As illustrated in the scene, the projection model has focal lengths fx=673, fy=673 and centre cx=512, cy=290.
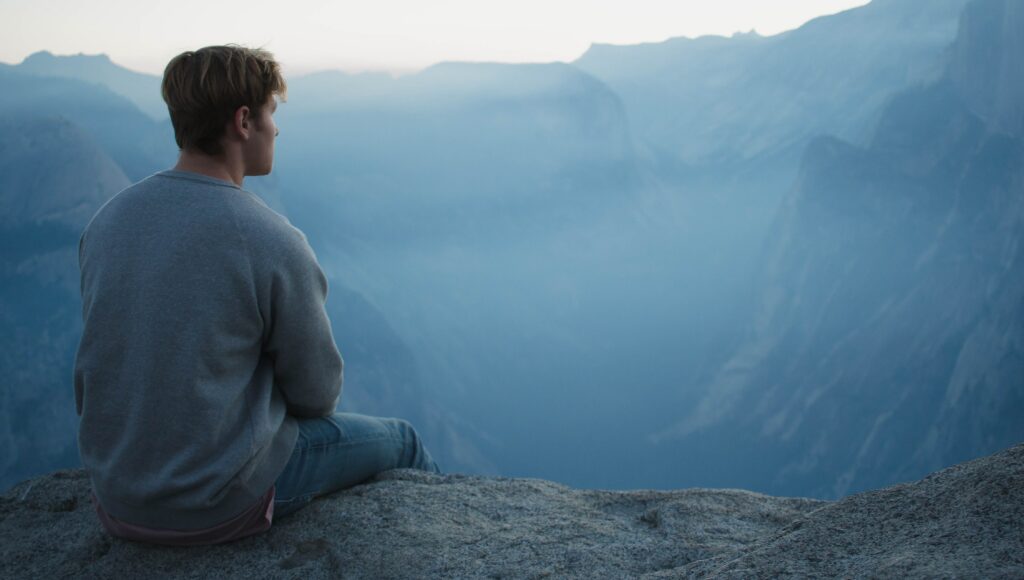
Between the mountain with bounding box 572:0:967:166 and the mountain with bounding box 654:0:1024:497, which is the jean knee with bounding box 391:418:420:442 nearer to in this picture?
the mountain with bounding box 654:0:1024:497

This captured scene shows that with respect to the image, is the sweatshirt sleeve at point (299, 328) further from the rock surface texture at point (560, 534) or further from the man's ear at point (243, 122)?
the rock surface texture at point (560, 534)

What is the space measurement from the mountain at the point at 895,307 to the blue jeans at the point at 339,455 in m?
40.1

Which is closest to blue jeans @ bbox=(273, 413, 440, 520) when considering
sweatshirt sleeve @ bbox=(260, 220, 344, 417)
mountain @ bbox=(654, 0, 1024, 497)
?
sweatshirt sleeve @ bbox=(260, 220, 344, 417)

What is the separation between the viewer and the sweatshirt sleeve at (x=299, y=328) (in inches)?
62.5

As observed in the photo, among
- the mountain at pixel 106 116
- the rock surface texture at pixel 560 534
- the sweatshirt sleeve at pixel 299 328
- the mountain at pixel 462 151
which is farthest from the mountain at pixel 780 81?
the sweatshirt sleeve at pixel 299 328

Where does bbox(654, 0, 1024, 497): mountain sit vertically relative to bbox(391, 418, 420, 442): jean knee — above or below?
above

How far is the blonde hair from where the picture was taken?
1.53 meters

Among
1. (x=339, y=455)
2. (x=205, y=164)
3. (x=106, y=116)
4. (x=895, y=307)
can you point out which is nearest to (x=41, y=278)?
(x=106, y=116)

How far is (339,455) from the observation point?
2.17m

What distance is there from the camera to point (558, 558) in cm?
199

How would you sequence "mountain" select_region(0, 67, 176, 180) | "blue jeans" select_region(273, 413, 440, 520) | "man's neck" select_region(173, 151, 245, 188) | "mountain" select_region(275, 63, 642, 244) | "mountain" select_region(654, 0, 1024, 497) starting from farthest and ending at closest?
"mountain" select_region(275, 63, 642, 244)
"mountain" select_region(0, 67, 176, 180)
"mountain" select_region(654, 0, 1024, 497)
"blue jeans" select_region(273, 413, 440, 520)
"man's neck" select_region(173, 151, 245, 188)

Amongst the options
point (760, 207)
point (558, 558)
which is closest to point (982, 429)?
point (558, 558)

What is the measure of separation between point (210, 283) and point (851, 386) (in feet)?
159

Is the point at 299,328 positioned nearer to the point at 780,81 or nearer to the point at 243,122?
the point at 243,122
